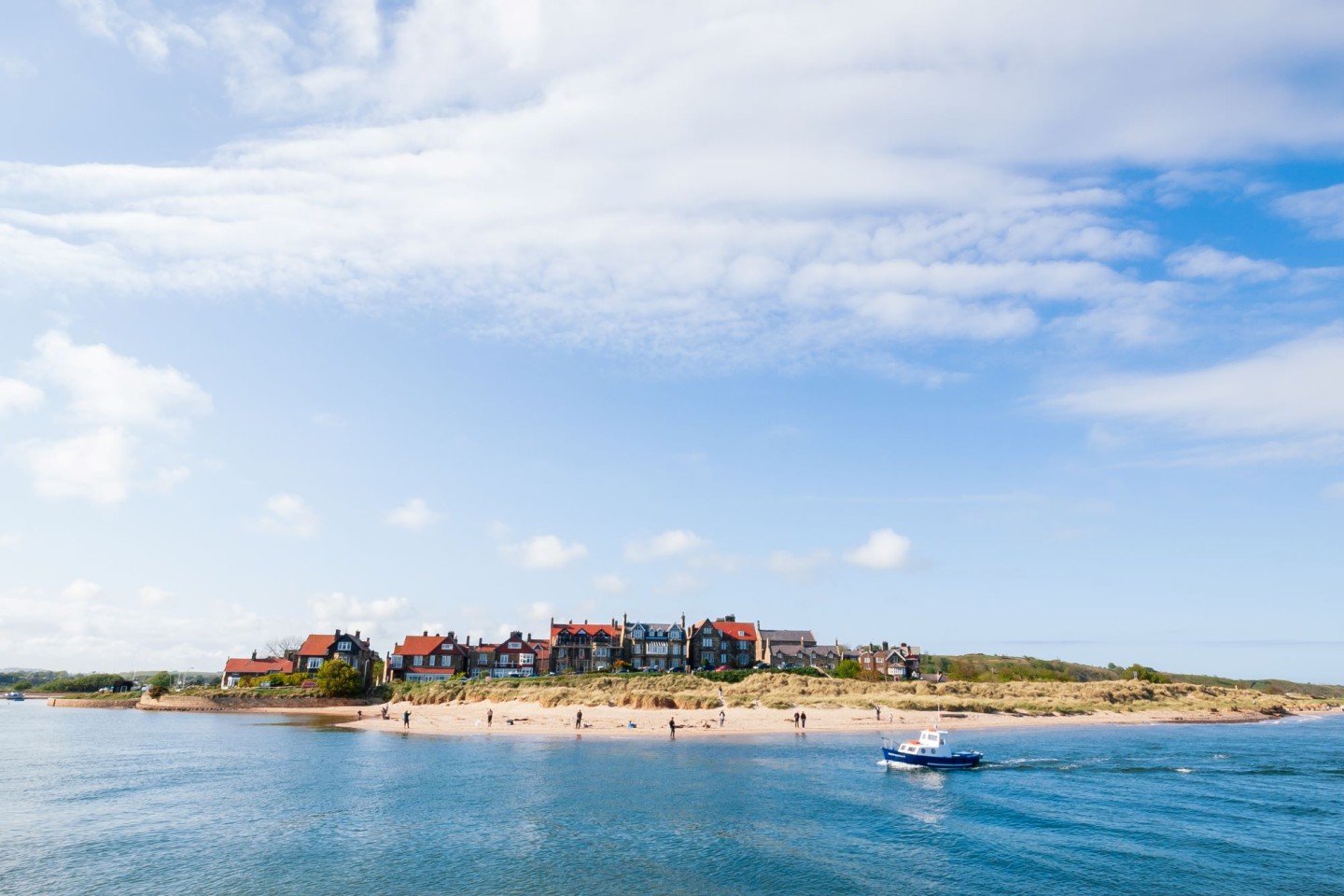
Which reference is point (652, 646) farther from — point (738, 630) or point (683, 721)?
point (683, 721)

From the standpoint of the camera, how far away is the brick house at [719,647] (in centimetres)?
15200

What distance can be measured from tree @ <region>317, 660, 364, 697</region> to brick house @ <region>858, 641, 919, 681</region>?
90921 mm

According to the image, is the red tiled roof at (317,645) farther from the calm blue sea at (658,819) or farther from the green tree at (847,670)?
the green tree at (847,670)

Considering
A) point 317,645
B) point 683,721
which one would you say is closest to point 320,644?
point 317,645

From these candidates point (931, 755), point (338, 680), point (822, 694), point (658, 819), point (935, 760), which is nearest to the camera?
point (658, 819)

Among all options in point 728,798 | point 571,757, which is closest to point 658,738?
point 571,757

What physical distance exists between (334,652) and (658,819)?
119m

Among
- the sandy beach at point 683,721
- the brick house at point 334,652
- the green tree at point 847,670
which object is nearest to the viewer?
the sandy beach at point 683,721

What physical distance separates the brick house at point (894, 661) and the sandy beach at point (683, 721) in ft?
151

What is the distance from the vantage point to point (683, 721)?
89250mm

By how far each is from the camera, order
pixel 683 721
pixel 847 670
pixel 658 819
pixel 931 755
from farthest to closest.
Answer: pixel 847 670 < pixel 683 721 < pixel 931 755 < pixel 658 819

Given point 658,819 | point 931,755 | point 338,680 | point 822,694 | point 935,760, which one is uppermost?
point 338,680

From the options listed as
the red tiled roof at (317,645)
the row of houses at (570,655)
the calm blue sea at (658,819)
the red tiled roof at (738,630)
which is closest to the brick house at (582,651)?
the row of houses at (570,655)

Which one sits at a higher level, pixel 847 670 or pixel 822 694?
pixel 847 670
